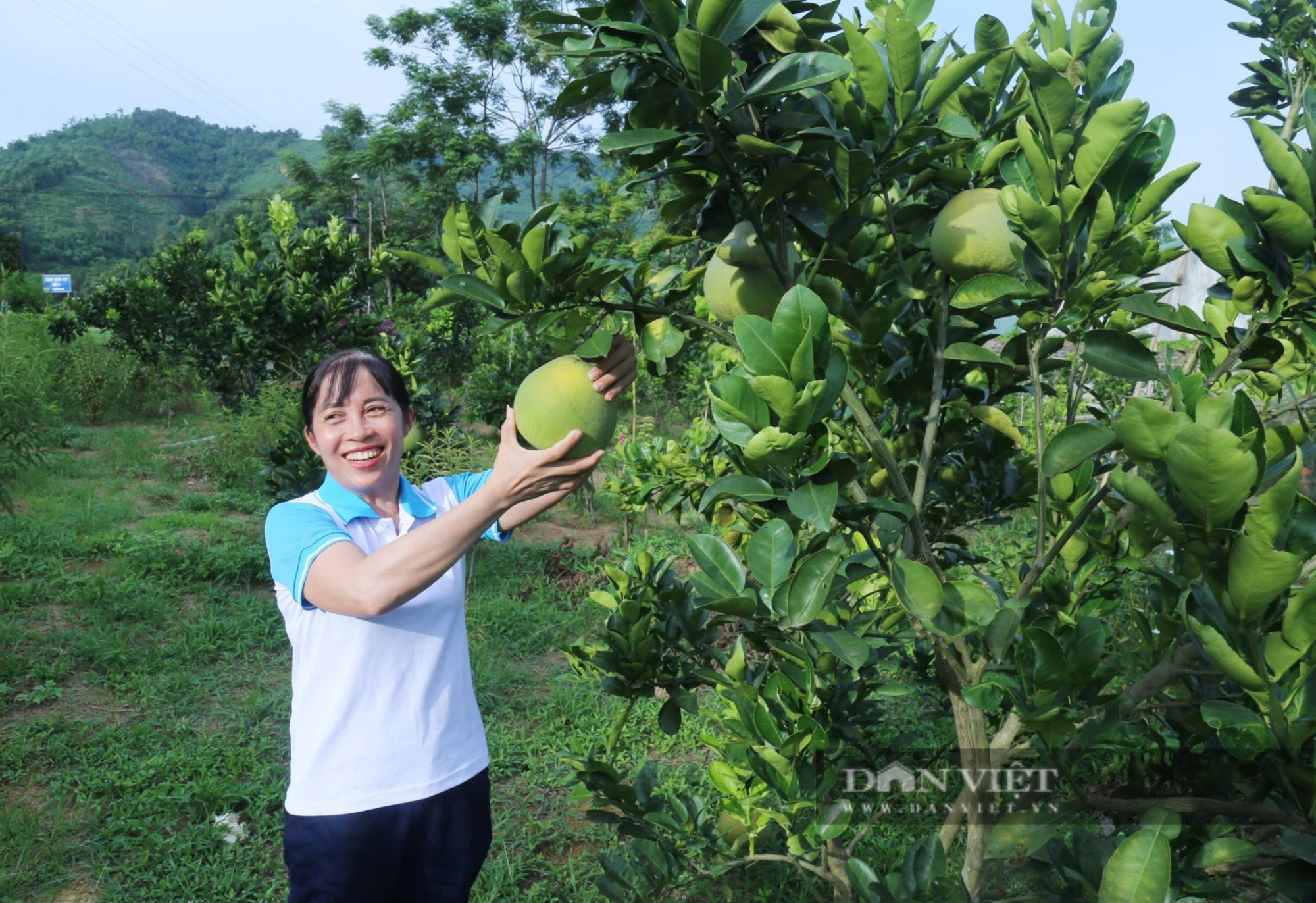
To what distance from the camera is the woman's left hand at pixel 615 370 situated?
1.06 metres

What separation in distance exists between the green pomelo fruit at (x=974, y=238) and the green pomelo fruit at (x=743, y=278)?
0.54ft

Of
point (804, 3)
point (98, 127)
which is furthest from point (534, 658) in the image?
point (98, 127)

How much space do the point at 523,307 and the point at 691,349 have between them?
20.7ft

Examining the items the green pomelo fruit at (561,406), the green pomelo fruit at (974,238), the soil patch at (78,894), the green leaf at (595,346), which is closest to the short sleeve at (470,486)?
the green pomelo fruit at (561,406)

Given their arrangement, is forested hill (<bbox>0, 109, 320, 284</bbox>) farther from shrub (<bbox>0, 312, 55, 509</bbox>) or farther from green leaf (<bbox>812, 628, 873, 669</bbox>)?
green leaf (<bbox>812, 628, 873, 669</bbox>)

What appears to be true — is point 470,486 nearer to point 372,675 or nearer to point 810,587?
point 372,675

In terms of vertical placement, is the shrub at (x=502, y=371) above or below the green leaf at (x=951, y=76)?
below

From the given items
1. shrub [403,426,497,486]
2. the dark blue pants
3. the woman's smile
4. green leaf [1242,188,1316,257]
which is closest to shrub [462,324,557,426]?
shrub [403,426,497,486]

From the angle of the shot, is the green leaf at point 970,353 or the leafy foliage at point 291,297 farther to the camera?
the leafy foliage at point 291,297

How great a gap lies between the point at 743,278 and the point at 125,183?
200 feet

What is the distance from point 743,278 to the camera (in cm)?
101

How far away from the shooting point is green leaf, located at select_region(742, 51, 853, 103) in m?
0.82

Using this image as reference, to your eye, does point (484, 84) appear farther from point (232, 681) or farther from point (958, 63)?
point (958, 63)

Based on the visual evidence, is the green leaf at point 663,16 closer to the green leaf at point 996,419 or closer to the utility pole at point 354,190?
the green leaf at point 996,419
